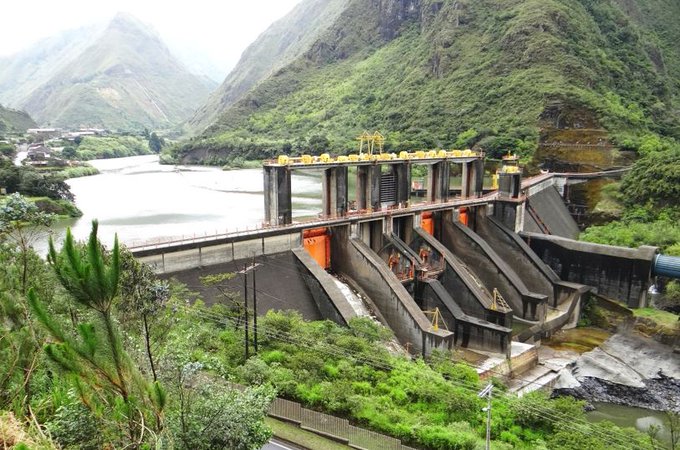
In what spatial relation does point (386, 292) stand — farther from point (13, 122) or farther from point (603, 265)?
point (13, 122)

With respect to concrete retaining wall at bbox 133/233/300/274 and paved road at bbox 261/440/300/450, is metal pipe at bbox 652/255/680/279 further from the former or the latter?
paved road at bbox 261/440/300/450

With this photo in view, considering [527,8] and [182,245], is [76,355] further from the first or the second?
[527,8]

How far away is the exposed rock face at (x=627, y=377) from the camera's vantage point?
1991 centimetres

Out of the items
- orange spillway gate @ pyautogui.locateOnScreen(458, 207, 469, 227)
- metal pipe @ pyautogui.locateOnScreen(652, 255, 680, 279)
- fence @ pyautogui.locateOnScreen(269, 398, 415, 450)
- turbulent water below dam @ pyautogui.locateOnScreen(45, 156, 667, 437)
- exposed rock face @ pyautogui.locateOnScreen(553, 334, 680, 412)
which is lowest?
exposed rock face @ pyautogui.locateOnScreen(553, 334, 680, 412)

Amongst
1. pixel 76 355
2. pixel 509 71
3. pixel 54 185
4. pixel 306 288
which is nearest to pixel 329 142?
pixel 509 71

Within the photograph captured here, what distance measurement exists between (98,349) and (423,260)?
846 inches

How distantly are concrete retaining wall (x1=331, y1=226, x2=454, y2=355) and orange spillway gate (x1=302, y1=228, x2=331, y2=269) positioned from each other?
0.26m

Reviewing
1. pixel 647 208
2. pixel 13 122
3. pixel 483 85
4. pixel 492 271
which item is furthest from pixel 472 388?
pixel 13 122

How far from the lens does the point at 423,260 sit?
25453 millimetres

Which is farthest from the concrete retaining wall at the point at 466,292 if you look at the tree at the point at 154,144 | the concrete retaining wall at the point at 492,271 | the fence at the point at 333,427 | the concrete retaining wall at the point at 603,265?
the tree at the point at 154,144

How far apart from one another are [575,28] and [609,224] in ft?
136

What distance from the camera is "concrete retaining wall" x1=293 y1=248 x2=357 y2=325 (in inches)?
744

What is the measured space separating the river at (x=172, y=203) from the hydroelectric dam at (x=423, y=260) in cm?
322

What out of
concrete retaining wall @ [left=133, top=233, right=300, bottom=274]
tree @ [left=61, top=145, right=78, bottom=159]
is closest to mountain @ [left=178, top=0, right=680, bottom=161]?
tree @ [left=61, top=145, right=78, bottom=159]
